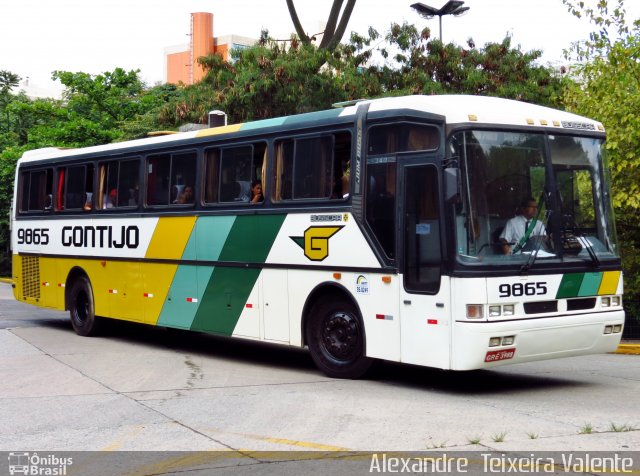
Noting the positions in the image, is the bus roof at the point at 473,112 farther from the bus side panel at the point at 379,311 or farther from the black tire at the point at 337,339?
the black tire at the point at 337,339

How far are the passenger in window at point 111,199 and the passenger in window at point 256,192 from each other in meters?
4.02

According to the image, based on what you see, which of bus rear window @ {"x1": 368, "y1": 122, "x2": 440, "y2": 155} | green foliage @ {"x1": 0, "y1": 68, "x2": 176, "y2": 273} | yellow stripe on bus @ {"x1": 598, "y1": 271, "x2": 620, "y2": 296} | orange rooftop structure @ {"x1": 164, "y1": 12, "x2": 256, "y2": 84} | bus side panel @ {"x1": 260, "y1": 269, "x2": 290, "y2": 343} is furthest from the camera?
orange rooftop structure @ {"x1": 164, "y1": 12, "x2": 256, "y2": 84}

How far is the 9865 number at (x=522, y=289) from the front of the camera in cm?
981

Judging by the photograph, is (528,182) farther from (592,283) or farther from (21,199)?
(21,199)

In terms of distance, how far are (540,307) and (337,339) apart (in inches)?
102

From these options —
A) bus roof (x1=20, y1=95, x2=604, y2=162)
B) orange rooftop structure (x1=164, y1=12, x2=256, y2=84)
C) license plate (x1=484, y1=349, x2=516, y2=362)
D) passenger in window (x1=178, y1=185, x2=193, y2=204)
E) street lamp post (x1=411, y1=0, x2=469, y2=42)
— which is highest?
orange rooftop structure (x1=164, y1=12, x2=256, y2=84)

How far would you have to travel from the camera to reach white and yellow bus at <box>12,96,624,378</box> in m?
9.90

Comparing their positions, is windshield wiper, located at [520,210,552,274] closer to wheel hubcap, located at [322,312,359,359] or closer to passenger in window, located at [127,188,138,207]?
wheel hubcap, located at [322,312,359,359]

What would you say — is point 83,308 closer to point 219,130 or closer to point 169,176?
point 169,176

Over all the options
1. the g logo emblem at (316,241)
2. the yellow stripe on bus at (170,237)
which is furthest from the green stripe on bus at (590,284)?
the yellow stripe on bus at (170,237)

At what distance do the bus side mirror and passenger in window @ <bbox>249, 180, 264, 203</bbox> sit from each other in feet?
11.3

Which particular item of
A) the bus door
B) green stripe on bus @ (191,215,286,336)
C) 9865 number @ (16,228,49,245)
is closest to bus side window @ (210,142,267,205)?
green stripe on bus @ (191,215,286,336)

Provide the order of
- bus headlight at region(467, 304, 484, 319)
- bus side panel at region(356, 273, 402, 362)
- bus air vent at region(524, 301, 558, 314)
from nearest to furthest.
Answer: bus headlight at region(467, 304, 484, 319) < bus air vent at region(524, 301, 558, 314) < bus side panel at region(356, 273, 402, 362)

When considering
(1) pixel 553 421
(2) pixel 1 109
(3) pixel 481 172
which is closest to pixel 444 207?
(3) pixel 481 172
